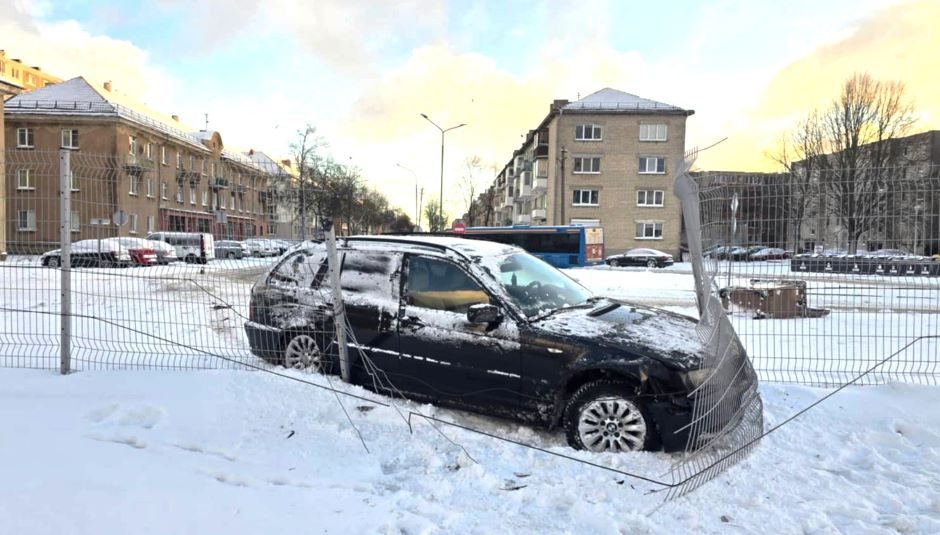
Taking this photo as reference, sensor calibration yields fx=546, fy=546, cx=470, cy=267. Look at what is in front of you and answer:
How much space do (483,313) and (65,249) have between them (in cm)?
404

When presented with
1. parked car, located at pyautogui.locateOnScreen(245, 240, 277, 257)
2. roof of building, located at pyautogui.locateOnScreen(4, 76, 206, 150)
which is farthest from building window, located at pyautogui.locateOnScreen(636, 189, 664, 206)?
parked car, located at pyautogui.locateOnScreen(245, 240, 277, 257)

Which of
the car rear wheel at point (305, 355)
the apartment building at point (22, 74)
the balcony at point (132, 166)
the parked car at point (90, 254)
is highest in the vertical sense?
the apartment building at point (22, 74)

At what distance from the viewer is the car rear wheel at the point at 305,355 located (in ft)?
16.7

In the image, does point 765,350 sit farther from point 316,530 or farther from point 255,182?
point 255,182

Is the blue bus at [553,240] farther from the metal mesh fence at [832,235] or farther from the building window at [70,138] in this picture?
the metal mesh fence at [832,235]

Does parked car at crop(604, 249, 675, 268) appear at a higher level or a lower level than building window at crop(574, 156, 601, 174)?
lower

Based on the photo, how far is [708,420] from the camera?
3.80 metres

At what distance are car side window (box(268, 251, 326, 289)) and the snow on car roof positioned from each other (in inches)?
16.8

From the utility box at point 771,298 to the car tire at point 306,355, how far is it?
13.5 feet

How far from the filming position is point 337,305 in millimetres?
4523

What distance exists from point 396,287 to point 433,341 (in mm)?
685

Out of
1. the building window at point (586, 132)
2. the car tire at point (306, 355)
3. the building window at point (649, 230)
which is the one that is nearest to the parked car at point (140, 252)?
the car tire at point (306, 355)

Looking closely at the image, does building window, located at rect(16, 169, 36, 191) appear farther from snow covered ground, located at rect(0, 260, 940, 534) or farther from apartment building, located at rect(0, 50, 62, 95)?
apartment building, located at rect(0, 50, 62, 95)

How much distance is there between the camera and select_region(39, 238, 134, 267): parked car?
5238 mm
